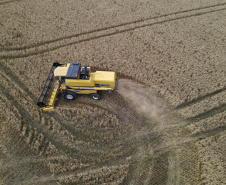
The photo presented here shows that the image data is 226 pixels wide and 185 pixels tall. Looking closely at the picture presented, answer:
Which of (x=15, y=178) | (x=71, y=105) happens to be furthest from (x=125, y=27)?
(x=15, y=178)

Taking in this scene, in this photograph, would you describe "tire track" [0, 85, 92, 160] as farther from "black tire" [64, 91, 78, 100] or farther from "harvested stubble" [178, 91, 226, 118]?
"harvested stubble" [178, 91, 226, 118]

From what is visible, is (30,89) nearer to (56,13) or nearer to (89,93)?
(89,93)

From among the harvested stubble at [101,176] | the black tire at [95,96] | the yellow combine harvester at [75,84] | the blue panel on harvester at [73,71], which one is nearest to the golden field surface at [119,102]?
the harvested stubble at [101,176]

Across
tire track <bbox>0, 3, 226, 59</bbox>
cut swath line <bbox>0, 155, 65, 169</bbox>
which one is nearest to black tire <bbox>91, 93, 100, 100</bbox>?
cut swath line <bbox>0, 155, 65, 169</bbox>

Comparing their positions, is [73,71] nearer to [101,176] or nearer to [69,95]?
[69,95]

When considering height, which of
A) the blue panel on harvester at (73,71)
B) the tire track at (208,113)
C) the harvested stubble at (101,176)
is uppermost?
the blue panel on harvester at (73,71)

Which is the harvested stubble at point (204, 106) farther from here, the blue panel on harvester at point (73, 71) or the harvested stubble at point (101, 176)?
the blue panel on harvester at point (73, 71)
